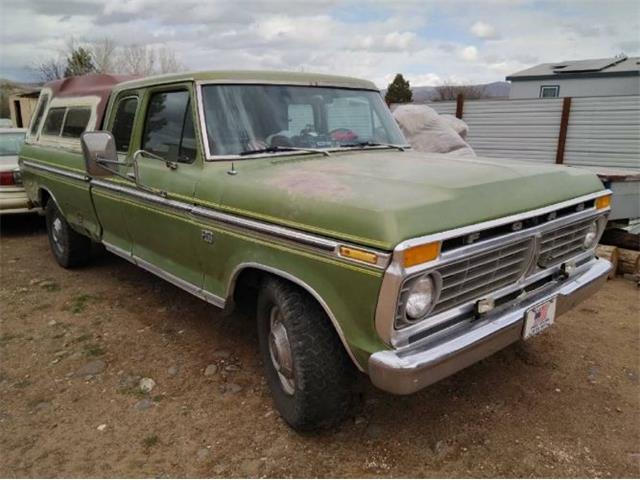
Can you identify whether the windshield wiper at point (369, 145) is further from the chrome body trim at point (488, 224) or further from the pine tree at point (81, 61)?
the pine tree at point (81, 61)

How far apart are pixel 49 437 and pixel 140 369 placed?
0.80 meters

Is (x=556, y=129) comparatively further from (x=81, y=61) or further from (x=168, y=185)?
(x=81, y=61)

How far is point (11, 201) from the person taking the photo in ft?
23.9

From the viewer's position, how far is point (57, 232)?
5.91 meters

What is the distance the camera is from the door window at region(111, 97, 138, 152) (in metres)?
4.19

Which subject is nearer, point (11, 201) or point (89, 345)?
point (89, 345)

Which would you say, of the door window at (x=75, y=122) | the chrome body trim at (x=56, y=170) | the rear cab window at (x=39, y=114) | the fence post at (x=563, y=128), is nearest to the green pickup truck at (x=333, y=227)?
the chrome body trim at (x=56, y=170)

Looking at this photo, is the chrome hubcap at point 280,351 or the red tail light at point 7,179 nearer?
the chrome hubcap at point 280,351

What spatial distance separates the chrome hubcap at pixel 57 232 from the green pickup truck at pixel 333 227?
64.7 inches

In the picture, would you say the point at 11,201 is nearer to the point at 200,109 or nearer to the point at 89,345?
the point at 89,345

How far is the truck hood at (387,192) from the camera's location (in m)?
2.25

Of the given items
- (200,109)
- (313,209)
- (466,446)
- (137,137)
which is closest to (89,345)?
(137,137)

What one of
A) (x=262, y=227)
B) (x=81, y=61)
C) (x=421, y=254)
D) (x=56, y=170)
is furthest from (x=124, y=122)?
(x=81, y=61)

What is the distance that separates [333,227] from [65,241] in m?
4.44
